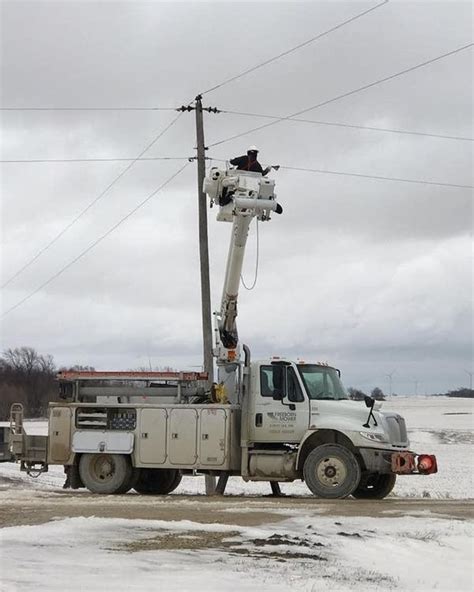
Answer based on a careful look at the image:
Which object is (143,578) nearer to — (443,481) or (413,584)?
(413,584)

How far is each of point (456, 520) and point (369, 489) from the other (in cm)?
531

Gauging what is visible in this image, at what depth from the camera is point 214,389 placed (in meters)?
18.7

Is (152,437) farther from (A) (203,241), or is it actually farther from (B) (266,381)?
(A) (203,241)

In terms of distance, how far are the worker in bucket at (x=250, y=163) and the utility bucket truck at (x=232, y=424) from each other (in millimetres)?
252

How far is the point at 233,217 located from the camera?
61.9 feet

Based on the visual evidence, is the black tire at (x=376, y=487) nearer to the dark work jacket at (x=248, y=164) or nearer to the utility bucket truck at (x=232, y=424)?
the utility bucket truck at (x=232, y=424)

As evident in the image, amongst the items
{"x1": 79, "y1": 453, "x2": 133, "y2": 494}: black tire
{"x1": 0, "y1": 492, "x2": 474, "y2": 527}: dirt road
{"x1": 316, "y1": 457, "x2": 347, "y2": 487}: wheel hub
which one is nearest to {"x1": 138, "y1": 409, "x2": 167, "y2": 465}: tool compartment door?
{"x1": 79, "y1": 453, "x2": 133, "y2": 494}: black tire

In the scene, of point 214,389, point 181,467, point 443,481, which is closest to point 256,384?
point 214,389

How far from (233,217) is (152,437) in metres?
4.67

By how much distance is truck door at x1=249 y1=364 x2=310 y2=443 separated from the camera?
17875 mm

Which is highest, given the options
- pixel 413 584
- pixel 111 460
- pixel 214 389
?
pixel 214 389

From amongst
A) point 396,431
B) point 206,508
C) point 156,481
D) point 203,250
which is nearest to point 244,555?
point 206,508

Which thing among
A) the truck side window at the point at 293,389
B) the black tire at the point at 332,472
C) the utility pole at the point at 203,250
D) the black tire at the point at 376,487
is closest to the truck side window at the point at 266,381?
the truck side window at the point at 293,389

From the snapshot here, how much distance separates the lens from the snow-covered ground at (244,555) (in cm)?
885
